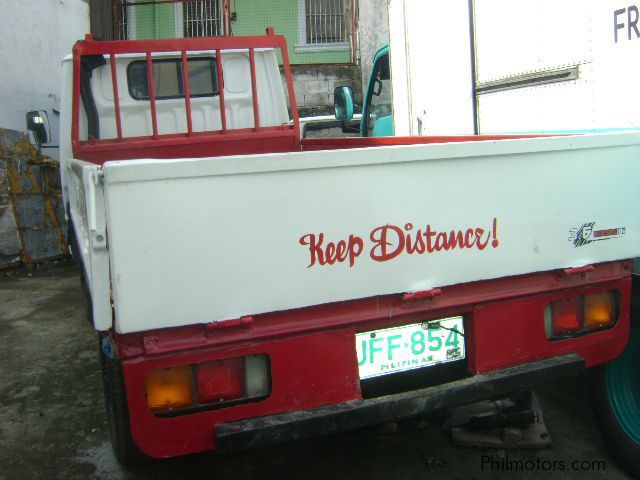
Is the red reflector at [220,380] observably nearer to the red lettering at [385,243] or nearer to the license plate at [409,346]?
the license plate at [409,346]

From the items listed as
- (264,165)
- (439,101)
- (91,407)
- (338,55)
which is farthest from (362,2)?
(264,165)

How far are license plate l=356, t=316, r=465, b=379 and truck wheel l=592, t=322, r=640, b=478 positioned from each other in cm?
91

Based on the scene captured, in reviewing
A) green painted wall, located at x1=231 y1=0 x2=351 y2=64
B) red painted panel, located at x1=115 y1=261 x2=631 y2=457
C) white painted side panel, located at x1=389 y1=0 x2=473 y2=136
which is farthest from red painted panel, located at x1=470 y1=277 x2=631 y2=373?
green painted wall, located at x1=231 y1=0 x2=351 y2=64

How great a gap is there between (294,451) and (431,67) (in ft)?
10.3

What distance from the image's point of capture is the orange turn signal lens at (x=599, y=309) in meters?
2.60

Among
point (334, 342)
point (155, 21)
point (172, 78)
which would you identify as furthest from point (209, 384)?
point (155, 21)

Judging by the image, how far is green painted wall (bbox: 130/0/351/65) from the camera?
42.9ft

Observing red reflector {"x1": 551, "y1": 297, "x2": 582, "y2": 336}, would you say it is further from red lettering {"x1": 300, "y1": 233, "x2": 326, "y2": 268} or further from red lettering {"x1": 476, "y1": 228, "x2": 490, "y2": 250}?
red lettering {"x1": 300, "y1": 233, "x2": 326, "y2": 268}

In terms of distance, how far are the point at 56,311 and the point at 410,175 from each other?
4983 mm

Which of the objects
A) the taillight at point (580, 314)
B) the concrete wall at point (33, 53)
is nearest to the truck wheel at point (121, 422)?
the taillight at point (580, 314)

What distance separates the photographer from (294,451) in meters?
3.19

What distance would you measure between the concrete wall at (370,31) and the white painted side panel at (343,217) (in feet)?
32.1

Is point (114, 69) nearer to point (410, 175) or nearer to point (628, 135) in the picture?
point (410, 175)

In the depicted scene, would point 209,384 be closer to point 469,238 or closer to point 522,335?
point 469,238
